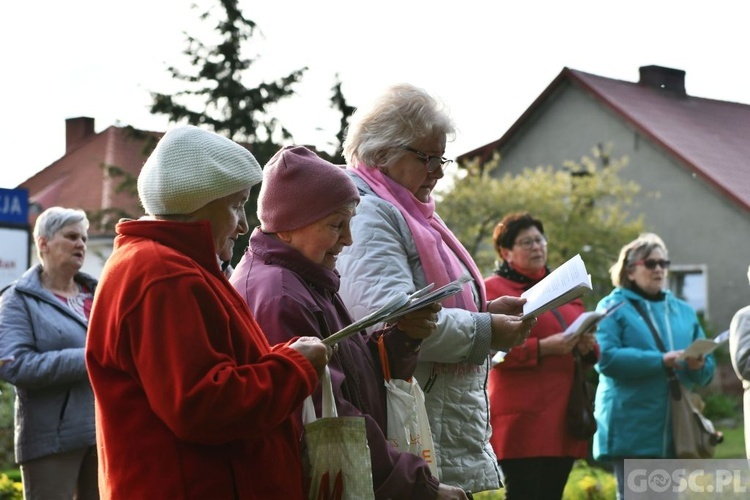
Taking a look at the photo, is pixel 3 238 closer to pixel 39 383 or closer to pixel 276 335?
pixel 39 383

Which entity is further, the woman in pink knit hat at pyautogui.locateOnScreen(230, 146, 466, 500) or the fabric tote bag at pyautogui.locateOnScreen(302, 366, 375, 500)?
Answer: the woman in pink knit hat at pyautogui.locateOnScreen(230, 146, 466, 500)

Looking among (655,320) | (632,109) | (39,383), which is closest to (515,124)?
(632,109)

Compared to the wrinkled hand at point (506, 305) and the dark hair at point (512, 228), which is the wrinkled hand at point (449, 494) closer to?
the wrinkled hand at point (506, 305)

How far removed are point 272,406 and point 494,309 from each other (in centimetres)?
186

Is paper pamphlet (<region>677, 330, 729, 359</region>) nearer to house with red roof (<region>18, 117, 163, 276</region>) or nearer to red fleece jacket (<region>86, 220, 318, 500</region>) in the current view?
red fleece jacket (<region>86, 220, 318, 500</region>)

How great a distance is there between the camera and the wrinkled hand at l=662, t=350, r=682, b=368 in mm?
7102

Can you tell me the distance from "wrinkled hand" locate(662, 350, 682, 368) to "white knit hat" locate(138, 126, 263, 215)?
4.69 m

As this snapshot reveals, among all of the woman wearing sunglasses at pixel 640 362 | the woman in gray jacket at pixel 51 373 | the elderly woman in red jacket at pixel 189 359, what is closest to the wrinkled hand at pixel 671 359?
the woman wearing sunglasses at pixel 640 362

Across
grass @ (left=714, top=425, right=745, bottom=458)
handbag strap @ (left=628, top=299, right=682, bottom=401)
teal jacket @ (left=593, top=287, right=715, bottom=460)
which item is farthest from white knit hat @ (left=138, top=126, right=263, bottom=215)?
grass @ (left=714, top=425, right=745, bottom=458)

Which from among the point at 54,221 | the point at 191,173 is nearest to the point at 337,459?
the point at 191,173

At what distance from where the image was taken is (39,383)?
5.55 metres

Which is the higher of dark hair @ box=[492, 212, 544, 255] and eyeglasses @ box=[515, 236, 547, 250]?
dark hair @ box=[492, 212, 544, 255]

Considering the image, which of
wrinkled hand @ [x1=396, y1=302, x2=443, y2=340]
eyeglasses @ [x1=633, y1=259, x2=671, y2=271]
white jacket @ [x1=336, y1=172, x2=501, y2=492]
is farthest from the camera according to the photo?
eyeglasses @ [x1=633, y1=259, x2=671, y2=271]

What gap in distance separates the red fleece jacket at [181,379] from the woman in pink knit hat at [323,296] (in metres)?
0.42
